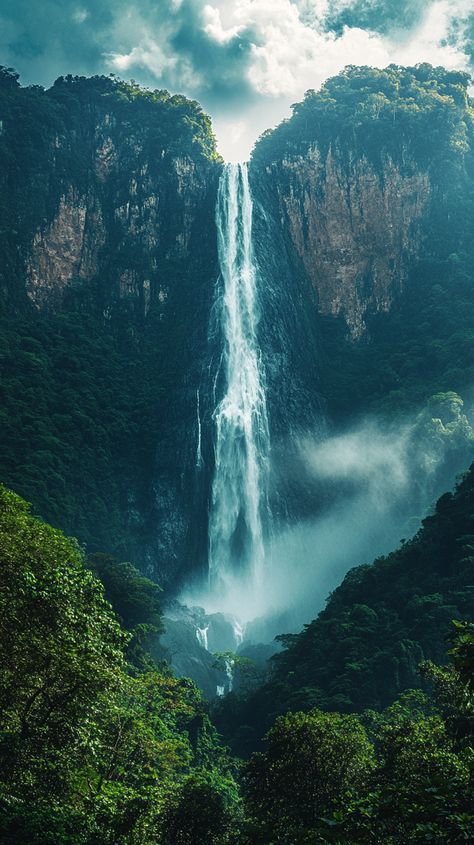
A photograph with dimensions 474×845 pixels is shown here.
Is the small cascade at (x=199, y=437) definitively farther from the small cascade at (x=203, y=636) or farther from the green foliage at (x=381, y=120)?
the green foliage at (x=381, y=120)

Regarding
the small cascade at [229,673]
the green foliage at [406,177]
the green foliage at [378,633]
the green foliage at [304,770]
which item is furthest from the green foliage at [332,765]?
the green foliage at [406,177]

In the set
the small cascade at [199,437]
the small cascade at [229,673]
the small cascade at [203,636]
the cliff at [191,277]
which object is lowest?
the small cascade at [229,673]

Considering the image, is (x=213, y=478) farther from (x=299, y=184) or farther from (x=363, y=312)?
(x=299, y=184)

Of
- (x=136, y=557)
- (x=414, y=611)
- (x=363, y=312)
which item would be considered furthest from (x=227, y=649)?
(x=363, y=312)

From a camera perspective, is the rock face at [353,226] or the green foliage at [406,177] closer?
the green foliage at [406,177]

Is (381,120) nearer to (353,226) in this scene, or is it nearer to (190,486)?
(353,226)

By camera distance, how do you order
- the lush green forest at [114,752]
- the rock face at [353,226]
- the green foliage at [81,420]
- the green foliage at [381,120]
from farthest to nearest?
1. the green foliage at [381,120]
2. the rock face at [353,226]
3. the green foliage at [81,420]
4. the lush green forest at [114,752]

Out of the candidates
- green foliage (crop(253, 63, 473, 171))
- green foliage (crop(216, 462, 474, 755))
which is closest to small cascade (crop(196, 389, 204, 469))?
green foliage (crop(216, 462, 474, 755))

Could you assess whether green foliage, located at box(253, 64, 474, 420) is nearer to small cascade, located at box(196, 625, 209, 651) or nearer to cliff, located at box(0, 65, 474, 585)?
cliff, located at box(0, 65, 474, 585)
